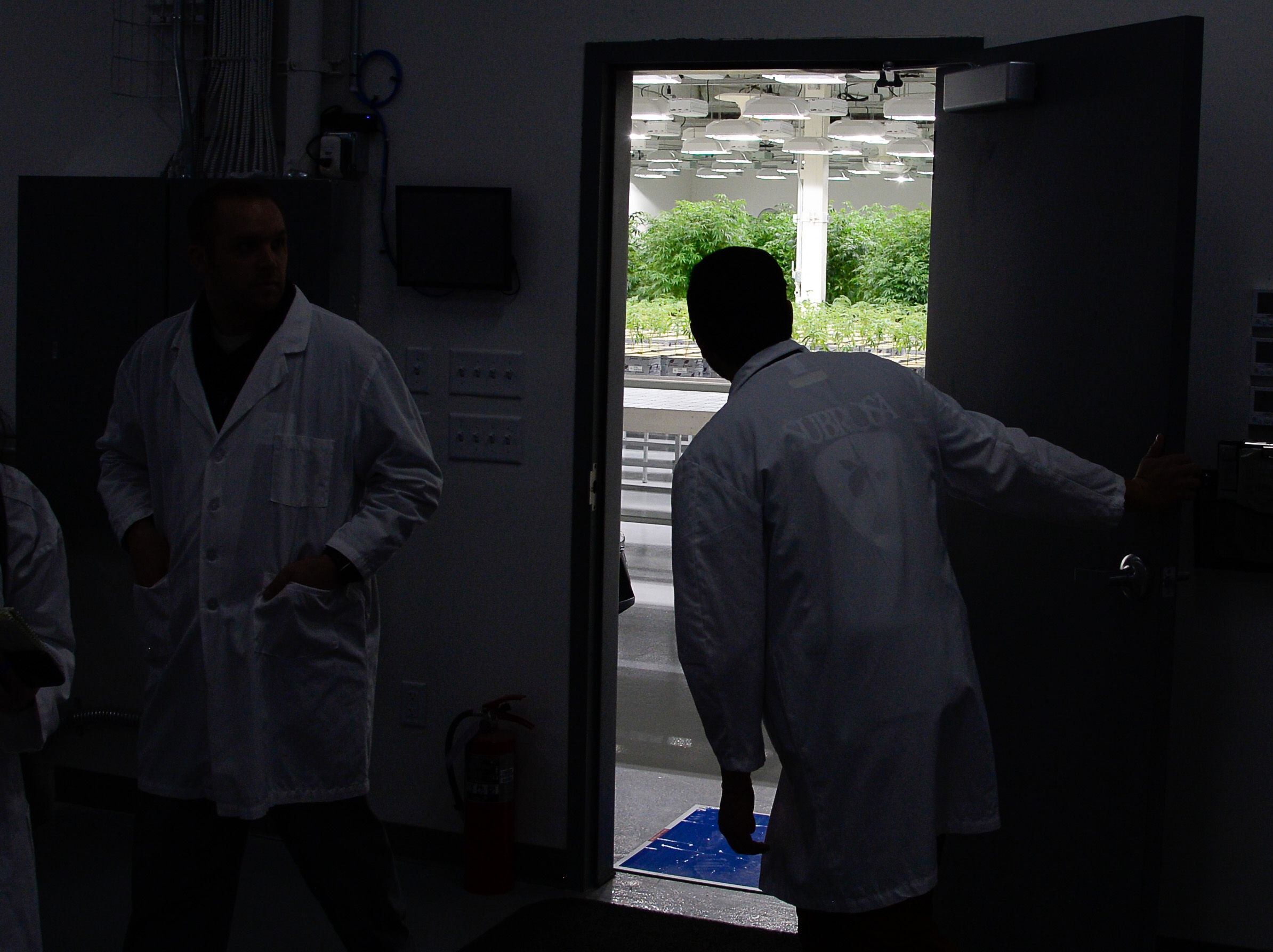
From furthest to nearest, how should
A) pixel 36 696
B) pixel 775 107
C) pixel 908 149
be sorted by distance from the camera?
pixel 908 149 → pixel 775 107 → pixel 36 696

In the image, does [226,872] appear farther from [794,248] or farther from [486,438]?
[794,248]

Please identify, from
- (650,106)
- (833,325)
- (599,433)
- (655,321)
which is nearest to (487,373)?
(599,433)

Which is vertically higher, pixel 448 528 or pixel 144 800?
pixel 448 528

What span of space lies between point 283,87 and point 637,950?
236 centimetres

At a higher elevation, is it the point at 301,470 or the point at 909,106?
the point at 909,106

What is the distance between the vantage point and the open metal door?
234 centimetres

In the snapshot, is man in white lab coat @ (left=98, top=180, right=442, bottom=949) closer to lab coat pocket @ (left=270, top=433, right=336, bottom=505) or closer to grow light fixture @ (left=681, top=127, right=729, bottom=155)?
lab coat pocket @ (left=270, top=433, right=336, bottom=505)

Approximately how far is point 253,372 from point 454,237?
106 cm

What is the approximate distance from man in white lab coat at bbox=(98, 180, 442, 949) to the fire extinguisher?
0.87 meters

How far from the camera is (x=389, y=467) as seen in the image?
2244 millimetres

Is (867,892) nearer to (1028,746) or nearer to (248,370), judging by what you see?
(1028,746)

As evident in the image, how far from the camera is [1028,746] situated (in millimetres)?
2604

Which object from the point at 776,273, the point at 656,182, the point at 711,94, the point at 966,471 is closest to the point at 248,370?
the point at 776,273

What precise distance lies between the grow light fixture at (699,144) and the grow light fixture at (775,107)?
118 inches
